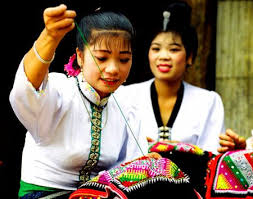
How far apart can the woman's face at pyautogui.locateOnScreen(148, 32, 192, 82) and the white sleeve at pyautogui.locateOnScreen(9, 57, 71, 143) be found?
1.16 meters

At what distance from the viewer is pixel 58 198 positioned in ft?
6.70

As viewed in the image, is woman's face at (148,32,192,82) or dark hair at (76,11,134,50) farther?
woman's face at (148,32,192,82)

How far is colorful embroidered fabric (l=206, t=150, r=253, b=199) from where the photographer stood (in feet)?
7.09

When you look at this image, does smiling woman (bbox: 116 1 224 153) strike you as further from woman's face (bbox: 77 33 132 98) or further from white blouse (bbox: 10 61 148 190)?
woman's face (bbox: 77 33 132 98)

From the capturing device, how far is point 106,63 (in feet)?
6.49

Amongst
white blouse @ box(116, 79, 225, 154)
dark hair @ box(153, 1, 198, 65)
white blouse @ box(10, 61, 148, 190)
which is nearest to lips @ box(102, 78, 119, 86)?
white blouse @ box(10, 61, 148, 190)

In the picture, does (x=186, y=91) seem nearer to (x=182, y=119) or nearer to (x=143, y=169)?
(x=182, y=119)

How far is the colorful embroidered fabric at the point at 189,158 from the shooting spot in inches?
95.7

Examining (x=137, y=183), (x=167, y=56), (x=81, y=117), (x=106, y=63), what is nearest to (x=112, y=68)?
(x=106, y=63)

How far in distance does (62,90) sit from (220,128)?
55.6 inches

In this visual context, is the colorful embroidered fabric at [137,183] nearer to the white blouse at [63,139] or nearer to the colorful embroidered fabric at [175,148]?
the white blouse at [63,139]

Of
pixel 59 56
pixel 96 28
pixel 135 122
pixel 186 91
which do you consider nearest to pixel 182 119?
pixel 186 91

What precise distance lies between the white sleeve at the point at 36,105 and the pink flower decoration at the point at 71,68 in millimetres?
151

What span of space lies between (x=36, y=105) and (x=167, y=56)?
4.64ft
